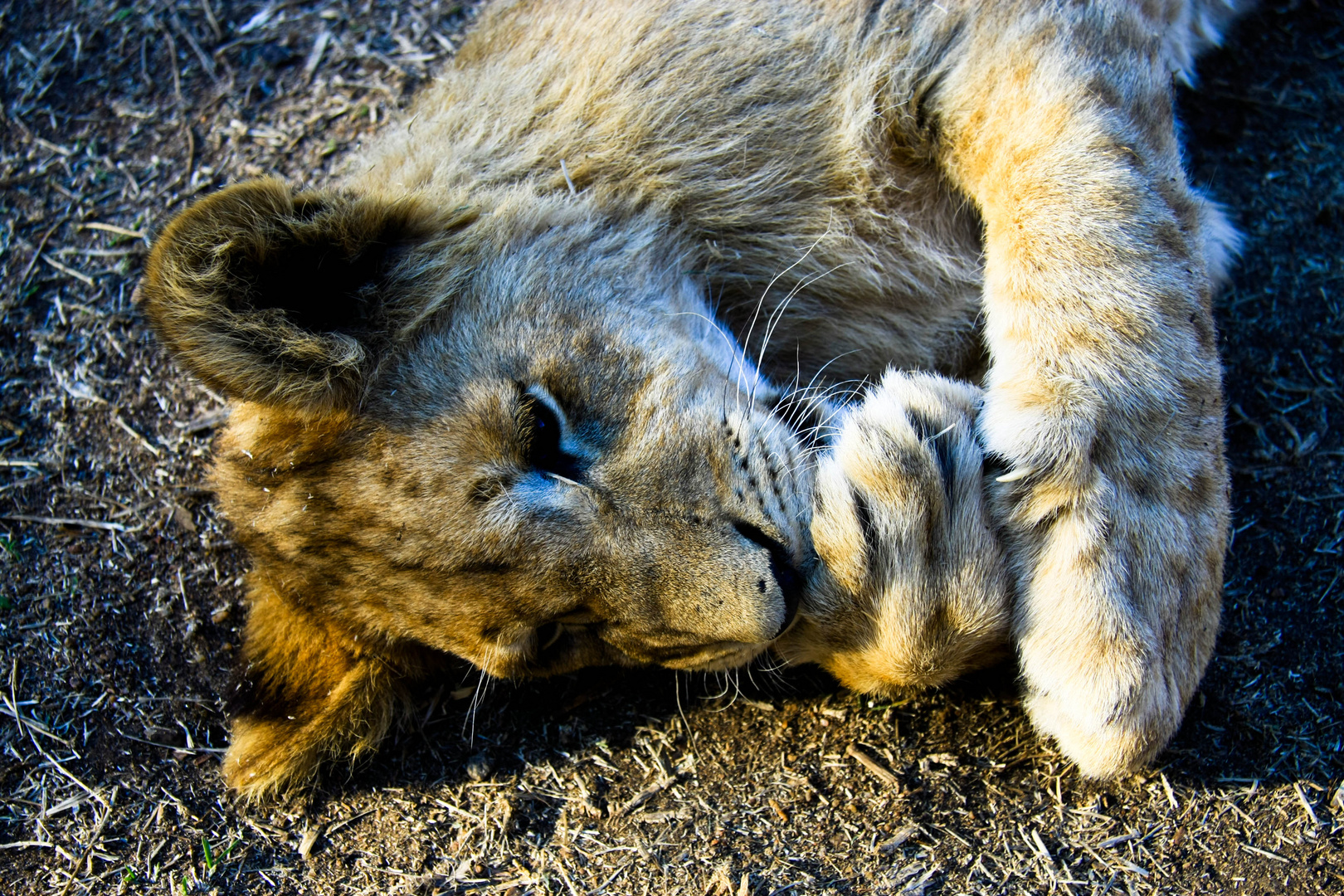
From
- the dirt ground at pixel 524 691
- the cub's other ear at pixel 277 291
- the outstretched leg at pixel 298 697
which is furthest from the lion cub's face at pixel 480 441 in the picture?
the dirt ground at pixel 524 691

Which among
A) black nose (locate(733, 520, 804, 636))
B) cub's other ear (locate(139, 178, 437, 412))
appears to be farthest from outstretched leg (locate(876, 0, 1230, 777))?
cub's other ear (locate(139, 178, 437, 412))

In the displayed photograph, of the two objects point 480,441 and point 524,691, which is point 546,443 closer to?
point 480,441

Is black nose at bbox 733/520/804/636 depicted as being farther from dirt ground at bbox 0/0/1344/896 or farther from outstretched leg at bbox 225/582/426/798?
outstretched leg at bbox 225/582/426/798

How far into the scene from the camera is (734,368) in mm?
2680

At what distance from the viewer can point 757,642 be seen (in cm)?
234

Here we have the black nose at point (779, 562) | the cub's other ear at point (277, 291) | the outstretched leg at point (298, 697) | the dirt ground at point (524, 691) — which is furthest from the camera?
the outstretched leg at point (298, 697)

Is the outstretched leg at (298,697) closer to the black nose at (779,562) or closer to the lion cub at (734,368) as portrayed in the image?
the lion cub at (734,368)

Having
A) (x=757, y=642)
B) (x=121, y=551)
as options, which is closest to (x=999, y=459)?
(x=757, y=642)

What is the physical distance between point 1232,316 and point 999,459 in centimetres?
153

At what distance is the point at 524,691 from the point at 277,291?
132 cm

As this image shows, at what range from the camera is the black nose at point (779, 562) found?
7.61ft

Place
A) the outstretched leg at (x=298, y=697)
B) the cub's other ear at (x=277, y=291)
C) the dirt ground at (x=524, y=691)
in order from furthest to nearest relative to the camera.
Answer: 1. the outstretched leg at (x=298, y=697)
2. the dirt ground at (x=524, y=691)
3. the cub's other ear at (x=277, y=291)

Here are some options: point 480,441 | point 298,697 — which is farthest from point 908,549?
point 298,697

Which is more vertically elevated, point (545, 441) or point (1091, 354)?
point (1091, 354)
